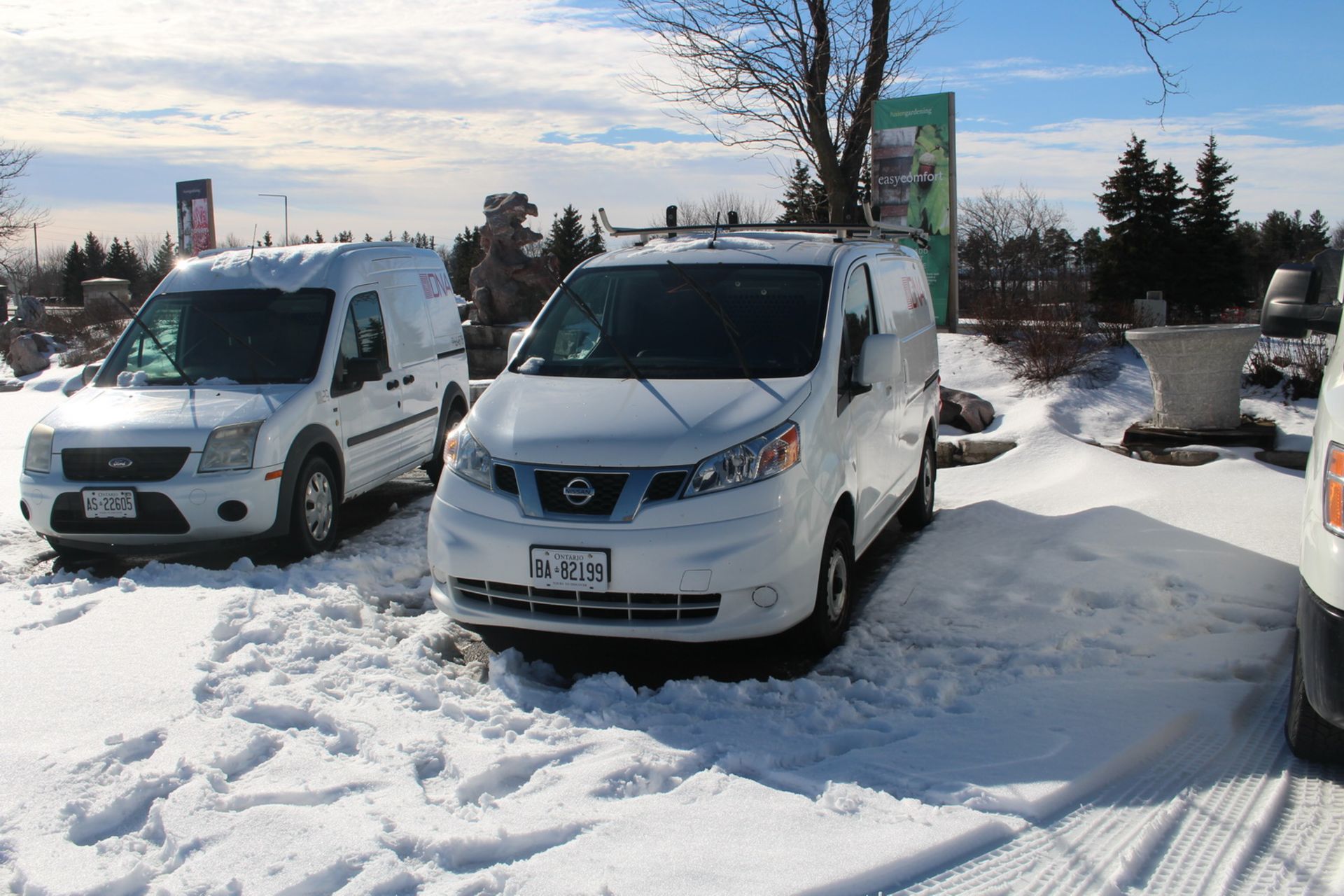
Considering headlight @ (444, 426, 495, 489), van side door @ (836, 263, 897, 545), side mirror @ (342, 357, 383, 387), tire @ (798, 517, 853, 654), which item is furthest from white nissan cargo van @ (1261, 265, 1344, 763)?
side mirror @ (342, 357, 383, 387)

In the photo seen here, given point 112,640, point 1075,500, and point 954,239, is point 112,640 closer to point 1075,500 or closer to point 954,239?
point 1075,500

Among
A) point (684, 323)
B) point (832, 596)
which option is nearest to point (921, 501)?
point (832, 596)

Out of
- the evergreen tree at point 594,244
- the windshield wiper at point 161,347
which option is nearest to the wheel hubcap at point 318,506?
the windshield wiper at point 161,347

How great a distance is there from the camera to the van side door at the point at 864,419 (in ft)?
16.5

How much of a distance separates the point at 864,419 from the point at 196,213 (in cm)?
2896

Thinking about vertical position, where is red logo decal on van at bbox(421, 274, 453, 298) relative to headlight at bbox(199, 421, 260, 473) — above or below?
above

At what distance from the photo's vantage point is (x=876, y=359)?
4941mm

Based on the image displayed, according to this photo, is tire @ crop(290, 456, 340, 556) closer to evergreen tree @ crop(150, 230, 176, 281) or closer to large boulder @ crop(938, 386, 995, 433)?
large boulder @ crop(938, 386, 995, 433)

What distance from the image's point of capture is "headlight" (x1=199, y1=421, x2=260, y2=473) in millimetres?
6090

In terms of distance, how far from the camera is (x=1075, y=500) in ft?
23.4

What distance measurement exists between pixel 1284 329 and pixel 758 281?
2385 millimetres

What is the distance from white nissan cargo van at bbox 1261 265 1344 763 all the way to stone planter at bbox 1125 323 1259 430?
5.75m

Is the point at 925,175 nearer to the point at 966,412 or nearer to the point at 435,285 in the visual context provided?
the point at 966,412

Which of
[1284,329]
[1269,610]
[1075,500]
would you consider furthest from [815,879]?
[1075,500]
